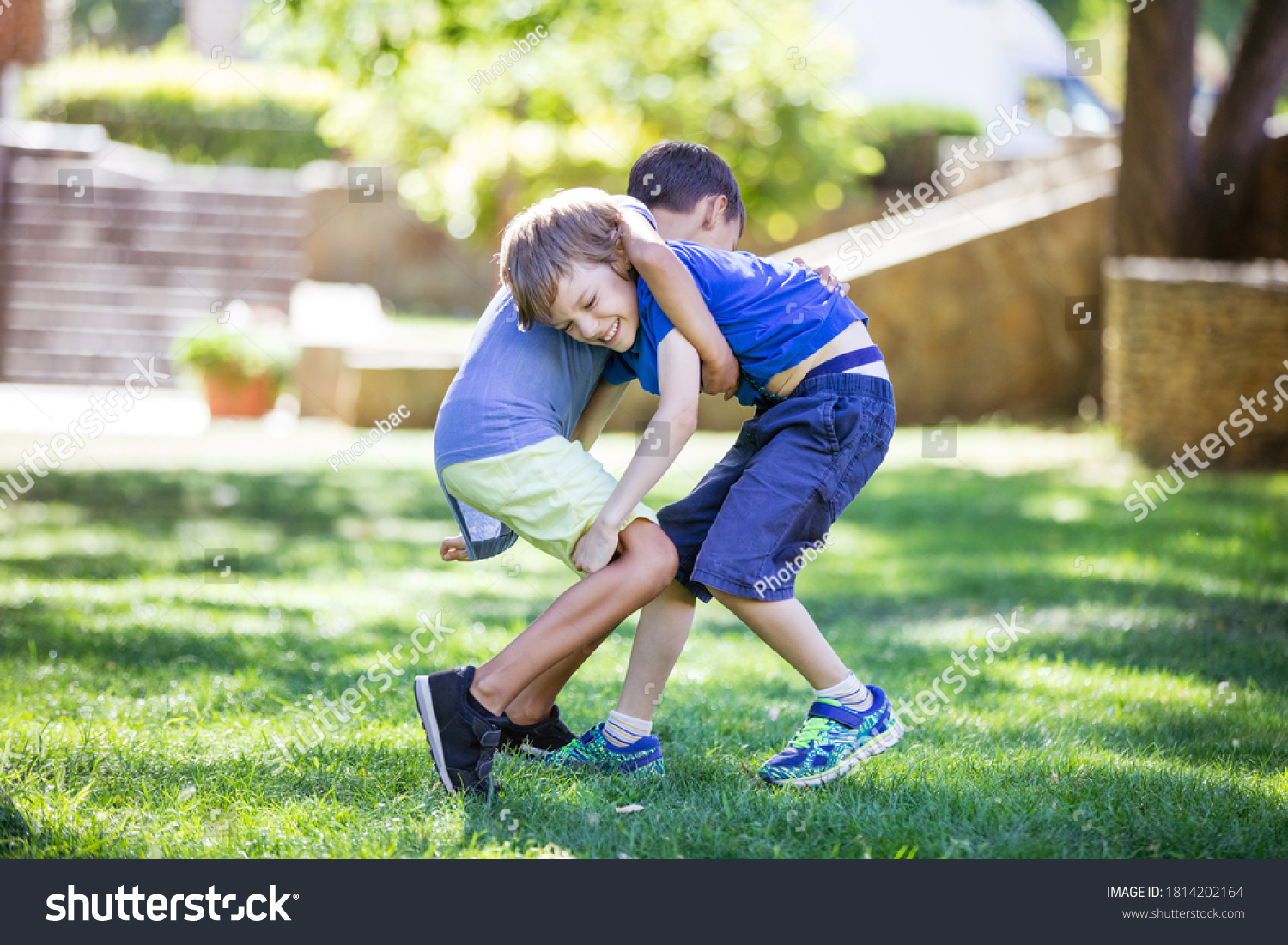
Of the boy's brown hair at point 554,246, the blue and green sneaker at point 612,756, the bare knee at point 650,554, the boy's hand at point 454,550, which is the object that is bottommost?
the blue and green sneaker at point 612,756

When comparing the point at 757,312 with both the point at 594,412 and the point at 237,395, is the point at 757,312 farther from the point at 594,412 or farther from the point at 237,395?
the point at 237,395

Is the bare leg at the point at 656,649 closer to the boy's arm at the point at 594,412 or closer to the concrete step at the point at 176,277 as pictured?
the boy's arm at the point at 594,412

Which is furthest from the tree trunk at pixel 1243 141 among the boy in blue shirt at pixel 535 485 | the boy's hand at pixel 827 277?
the boy in blue shirt at pixel 535 485

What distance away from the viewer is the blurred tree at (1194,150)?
861 cm

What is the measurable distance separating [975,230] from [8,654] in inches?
333

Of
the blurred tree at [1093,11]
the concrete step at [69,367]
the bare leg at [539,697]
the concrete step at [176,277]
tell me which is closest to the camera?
the bare leg at [539,697]

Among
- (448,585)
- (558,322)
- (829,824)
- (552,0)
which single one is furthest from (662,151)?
(552,0)

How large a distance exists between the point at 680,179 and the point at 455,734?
137cm

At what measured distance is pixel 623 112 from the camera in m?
10.8

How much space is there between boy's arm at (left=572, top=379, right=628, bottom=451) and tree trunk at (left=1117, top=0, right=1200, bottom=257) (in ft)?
23.6

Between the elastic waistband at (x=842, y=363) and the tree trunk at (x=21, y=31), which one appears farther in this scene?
the tree trunk at (x=21, y=31)

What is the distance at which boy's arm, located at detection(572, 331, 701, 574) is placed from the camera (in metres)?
2.52

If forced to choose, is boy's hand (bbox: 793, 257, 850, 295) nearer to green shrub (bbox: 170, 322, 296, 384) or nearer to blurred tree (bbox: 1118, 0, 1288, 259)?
blurred tree (bbox: 1118, 0, 1288, 259)

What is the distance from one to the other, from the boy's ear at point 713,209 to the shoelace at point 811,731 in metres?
1.18
